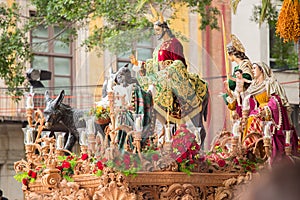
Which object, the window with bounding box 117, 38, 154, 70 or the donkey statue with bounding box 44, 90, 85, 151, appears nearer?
the window with bounding box 117, 38, 154, 70

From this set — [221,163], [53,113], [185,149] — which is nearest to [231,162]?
[221,163]

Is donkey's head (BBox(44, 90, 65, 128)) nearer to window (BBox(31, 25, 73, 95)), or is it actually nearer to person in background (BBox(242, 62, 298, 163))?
person in background (BBox(242, 62, 298, 163))

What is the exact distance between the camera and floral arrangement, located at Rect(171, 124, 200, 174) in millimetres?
7924

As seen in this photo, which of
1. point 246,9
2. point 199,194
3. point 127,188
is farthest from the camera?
point 246,9

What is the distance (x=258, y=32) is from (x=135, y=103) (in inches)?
529

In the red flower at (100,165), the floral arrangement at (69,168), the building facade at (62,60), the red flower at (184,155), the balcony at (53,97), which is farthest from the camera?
the building facade at (62,60)

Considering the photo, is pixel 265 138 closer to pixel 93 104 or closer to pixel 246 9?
pixel 93 104

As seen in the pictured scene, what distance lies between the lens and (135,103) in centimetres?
796

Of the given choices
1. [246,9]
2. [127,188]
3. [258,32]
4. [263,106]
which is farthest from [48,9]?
[127,188]

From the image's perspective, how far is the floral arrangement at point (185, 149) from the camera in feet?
26.0

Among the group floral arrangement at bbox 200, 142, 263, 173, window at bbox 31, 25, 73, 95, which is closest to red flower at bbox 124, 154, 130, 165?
floral arrangement at bbox 200, 142, 263, 173

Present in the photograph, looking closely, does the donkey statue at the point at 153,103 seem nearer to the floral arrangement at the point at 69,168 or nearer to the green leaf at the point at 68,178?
the floral arrangement at the point at 69,168

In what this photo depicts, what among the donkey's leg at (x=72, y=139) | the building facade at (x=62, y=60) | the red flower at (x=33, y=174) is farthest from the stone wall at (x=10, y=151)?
the red flower at (x=33, y=174)

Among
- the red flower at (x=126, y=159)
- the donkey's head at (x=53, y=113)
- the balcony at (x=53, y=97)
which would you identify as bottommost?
the red flower at (x=126, y=159)
